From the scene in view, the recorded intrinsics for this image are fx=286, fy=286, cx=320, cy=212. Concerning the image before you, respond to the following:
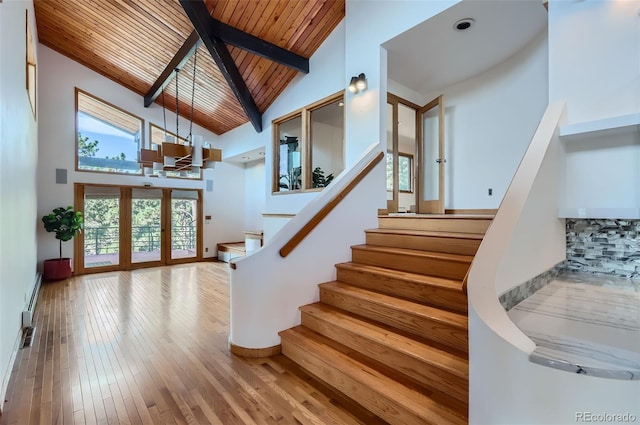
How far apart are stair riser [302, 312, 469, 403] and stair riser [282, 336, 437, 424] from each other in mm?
231

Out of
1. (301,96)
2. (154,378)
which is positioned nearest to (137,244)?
(301,96)

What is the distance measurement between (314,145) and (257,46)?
1.81 meters

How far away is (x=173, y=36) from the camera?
16.3 feet

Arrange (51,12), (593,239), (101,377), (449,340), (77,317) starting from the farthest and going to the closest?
(51,12)
(77,317)
(593,239)
(101,377)
(449,340)

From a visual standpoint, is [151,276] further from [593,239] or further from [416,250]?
[593,239]

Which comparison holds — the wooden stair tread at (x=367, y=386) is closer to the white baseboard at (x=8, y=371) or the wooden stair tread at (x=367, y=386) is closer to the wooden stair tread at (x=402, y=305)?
the wooden stair tread at (x=402, y=305)

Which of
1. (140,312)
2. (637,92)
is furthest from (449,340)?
(140,312)

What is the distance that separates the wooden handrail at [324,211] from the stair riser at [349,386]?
80 cm

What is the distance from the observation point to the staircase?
1.69 m

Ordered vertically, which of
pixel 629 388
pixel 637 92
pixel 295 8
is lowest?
pixel 629 388

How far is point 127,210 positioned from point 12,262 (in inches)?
181

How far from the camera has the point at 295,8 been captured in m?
4.23

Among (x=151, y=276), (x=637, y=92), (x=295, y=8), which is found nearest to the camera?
(x=637, y=92)

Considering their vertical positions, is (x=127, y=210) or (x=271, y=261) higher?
(x=127, y=210)
